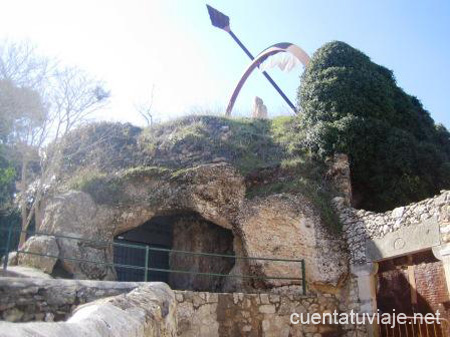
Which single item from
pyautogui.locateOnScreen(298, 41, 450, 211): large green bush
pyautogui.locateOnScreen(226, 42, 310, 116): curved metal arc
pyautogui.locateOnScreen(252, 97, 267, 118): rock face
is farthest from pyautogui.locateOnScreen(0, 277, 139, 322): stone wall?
pyautogui.locateOnScreen(252, 97, 267, 118): rock face

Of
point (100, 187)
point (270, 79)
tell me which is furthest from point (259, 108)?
point (100, 187)

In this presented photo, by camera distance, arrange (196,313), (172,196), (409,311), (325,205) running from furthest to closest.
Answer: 1. (172,196)
2. (325,205)
3. (409,311)
4. (196,313)

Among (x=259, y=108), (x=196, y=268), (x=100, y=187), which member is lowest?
(x=196, y=268)

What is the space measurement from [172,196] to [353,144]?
430 centimetres

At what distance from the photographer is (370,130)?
10.2 m

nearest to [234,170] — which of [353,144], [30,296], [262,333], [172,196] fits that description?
[172,196]

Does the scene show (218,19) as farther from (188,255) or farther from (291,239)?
(291,239)

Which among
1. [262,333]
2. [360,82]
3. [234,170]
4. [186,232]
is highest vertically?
[360,82]

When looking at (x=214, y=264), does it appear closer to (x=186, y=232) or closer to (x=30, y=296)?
(x=186, y=232)

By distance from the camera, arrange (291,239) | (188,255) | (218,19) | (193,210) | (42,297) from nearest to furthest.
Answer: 1. (42,297)
2. (291,239)
3. (193,210)
4. (188,255)
5. (218,19)

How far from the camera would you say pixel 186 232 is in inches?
443

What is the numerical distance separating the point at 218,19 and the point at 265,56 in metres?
3.40

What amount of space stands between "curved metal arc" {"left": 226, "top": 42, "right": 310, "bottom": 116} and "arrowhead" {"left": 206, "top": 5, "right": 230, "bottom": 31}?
275 cm

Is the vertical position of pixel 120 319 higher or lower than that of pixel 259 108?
lower
